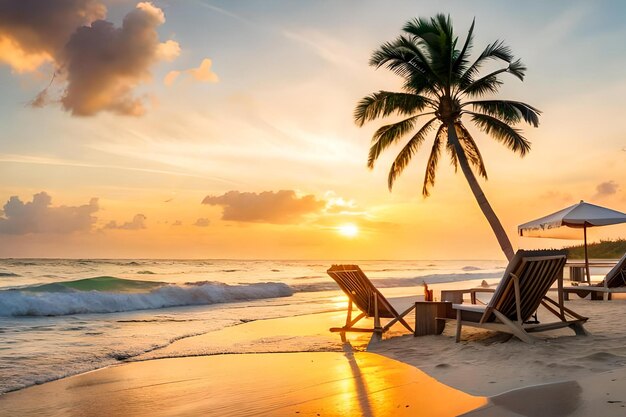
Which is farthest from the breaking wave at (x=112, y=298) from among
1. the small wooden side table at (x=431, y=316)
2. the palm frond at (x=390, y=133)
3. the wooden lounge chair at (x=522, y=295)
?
the wooden lounge chair at (x=522, y=295)

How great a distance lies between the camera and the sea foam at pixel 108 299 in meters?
15.5

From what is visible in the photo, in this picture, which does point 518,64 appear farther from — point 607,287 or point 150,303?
point 150,303

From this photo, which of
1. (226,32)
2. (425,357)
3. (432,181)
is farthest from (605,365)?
(432,181)

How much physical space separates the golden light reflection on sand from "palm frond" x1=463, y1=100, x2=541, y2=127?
11543 millimetres

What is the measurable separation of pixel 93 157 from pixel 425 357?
12.6 m

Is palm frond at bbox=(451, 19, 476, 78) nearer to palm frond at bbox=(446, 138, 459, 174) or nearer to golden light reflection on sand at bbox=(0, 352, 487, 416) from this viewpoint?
palm frond at bbox=(446, 138, 459, 174)

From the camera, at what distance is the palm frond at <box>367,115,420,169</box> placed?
16859 mm

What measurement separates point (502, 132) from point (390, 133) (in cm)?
353

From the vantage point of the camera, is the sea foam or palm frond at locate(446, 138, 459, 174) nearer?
the sea foam

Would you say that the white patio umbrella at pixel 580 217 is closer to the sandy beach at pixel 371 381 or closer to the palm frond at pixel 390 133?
the palm frond at pixel 390 133

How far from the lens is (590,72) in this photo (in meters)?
13.6

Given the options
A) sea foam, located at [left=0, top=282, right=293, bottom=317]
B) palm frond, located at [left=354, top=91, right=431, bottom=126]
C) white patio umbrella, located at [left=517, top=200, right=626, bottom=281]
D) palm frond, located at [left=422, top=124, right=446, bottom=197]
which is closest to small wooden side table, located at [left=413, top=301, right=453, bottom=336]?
white patio umbrella, located at [left=517, top=200, right=626, bottom=281]

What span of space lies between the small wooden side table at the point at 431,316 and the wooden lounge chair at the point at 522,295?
2.54 feet

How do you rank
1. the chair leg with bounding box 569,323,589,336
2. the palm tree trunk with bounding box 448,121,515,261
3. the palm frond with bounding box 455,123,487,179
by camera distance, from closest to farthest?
1. the chair leg with bounding box 569,323,589,336
2. the palm tree trunk with bounding box 448,121,515,261
3. the palm frond with bounding box 455,123,487,179
